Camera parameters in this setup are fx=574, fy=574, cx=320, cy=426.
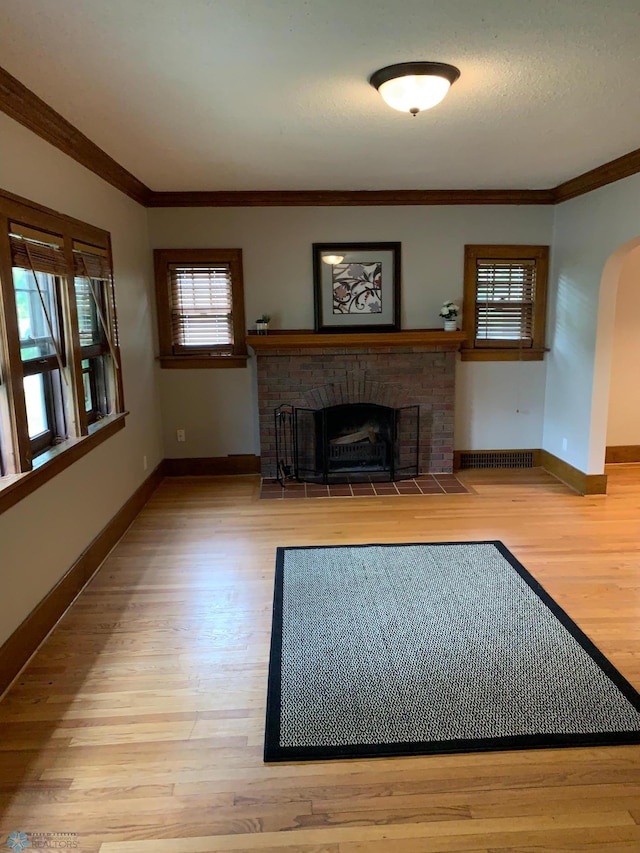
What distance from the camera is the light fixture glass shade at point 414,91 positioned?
7.91 feet

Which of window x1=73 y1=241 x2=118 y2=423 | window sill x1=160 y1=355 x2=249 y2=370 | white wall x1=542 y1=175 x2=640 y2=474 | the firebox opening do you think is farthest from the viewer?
the firebox opening

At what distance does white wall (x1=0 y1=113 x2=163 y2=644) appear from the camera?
2.53 m

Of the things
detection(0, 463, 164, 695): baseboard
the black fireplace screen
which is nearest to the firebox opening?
the black fireplace screen

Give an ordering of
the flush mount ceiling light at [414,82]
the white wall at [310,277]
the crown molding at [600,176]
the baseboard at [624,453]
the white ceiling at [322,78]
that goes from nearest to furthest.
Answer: the white ceiling at [322,78] → the flush mount ceiling light at [414,82] → the crown molding at [600,176] → the white wall at [310,277] → the baseboard at [624,453]

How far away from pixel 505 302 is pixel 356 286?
140 centimetres

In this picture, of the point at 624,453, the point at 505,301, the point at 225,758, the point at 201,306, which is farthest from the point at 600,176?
the point at 225,758

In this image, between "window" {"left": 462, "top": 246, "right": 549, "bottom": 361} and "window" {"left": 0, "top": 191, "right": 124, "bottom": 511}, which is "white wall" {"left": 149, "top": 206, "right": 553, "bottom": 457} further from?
"window" {"left": 0, "top": 191, "right": 124, "bottom": 511}

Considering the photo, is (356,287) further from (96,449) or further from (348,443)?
(96,449)

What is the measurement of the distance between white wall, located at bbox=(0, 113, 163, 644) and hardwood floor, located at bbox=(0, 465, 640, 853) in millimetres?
329

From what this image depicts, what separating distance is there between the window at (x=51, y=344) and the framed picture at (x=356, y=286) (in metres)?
1.89

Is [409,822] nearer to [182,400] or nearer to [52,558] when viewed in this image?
[52,558]

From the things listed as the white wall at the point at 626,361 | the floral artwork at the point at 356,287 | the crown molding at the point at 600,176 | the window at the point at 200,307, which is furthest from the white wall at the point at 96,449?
the white wall at the point at 626,361

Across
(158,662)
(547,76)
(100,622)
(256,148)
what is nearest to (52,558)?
(100,622)
